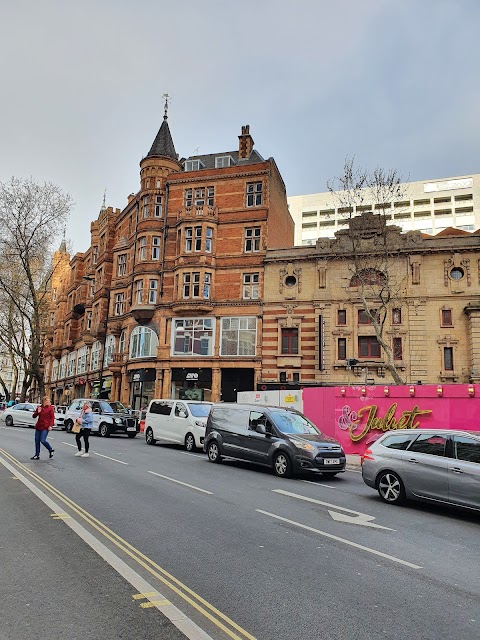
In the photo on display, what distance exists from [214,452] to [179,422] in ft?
15.9

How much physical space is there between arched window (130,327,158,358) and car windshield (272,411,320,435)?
22.8 metres

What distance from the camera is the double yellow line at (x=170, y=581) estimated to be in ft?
13.4

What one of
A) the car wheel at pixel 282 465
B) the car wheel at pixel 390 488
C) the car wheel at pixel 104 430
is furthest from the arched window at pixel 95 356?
the car wheel at pixel 390 488

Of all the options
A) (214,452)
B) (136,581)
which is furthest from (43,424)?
(136,581)

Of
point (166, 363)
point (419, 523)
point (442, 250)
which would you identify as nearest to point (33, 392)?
point (166, 363)

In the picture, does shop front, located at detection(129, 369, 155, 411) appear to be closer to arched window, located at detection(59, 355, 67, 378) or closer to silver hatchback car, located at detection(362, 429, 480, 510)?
arched window, located at detection(59, 355, 67, 378)

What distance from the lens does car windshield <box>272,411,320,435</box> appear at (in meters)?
13.7

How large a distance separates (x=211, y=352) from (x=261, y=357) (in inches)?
140

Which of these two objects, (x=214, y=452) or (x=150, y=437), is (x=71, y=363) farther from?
(x=214, y=452)

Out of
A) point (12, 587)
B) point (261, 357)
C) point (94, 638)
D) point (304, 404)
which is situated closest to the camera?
point (94, 638)

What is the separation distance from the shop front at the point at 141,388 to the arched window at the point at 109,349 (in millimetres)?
5038

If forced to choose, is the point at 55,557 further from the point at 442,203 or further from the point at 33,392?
the point at 442,203

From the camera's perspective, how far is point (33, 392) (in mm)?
79062

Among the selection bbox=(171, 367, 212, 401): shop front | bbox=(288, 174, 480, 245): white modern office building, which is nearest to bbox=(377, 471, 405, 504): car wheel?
bbox=(171, 367, 212, 401): shop front
